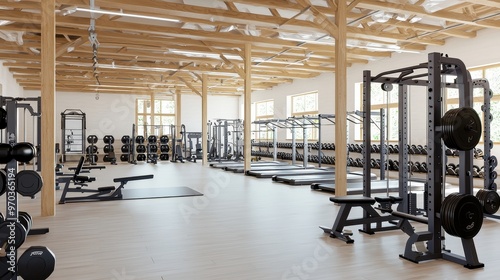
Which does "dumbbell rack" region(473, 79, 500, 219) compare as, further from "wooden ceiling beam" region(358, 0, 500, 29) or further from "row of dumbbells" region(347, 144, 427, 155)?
"row of dumbbells" region(347, 144, 427, 155)

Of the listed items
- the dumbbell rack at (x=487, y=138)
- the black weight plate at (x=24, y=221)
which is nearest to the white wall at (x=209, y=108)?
the dumbbell rack at (x=487, y=138)

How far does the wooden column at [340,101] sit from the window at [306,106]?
23.9 ft

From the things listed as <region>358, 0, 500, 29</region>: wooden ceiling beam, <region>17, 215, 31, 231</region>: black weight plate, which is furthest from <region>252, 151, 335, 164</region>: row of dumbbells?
<region>17, 215, 31, 231</region>: black weight plate

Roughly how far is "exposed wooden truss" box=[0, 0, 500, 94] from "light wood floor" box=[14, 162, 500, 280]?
2874 millimetres

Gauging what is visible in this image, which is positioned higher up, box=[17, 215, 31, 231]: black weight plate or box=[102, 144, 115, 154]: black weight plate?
box=[102, 144, 115, 154]: black weight plate

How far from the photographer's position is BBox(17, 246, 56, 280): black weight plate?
6.81ft

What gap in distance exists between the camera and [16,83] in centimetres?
1326

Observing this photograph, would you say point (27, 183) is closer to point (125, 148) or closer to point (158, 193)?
point (158, 193)

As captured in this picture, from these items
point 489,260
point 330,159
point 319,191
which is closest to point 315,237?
point 489,260

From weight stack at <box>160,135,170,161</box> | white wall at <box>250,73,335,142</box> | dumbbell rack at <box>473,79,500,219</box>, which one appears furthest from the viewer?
weight stack at <box>160,135,170,161</box>

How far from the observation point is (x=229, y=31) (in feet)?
25.6

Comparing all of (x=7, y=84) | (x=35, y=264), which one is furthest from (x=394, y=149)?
(x=7, y=84)

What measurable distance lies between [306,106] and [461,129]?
431 inches

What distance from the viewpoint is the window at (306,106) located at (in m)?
13.1
